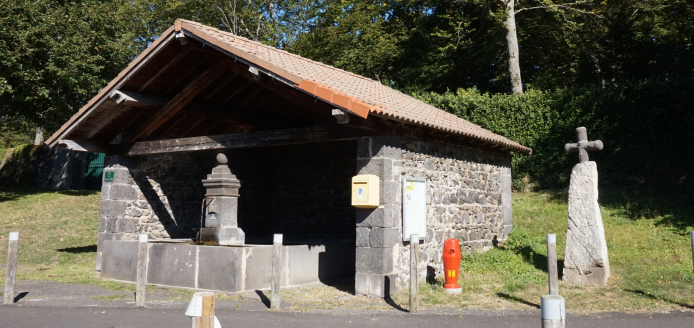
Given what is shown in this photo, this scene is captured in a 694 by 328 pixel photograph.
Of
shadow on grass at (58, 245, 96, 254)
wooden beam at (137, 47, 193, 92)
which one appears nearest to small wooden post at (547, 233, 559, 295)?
wooden beam at (137, 47, 193, 92)

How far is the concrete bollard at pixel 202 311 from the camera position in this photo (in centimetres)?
293

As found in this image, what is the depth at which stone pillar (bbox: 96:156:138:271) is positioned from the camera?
33.7ft

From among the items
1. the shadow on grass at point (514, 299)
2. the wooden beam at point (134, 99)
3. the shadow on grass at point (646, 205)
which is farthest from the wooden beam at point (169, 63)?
the shadow on grass at point (646, 205)

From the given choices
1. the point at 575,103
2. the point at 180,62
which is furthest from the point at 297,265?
the point at 575,103

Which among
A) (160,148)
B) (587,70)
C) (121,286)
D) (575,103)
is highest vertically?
(587,70)

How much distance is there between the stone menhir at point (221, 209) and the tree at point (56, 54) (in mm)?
10050

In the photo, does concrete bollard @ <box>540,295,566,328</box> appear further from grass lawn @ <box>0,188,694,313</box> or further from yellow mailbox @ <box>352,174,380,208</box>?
yellow mailbox @ <box>352,174,380,208</box>

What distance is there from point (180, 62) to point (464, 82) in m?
15.7

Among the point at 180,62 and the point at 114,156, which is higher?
the point at 180,62

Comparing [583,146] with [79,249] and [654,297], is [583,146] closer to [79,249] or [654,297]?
[654,297]

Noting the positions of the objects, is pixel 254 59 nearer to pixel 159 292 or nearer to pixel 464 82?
pixel 159 292

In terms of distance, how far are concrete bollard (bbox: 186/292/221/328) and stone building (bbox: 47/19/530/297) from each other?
160 inches

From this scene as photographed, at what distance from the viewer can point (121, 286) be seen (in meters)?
8.62

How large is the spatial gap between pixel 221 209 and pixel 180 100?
6.88 ft
